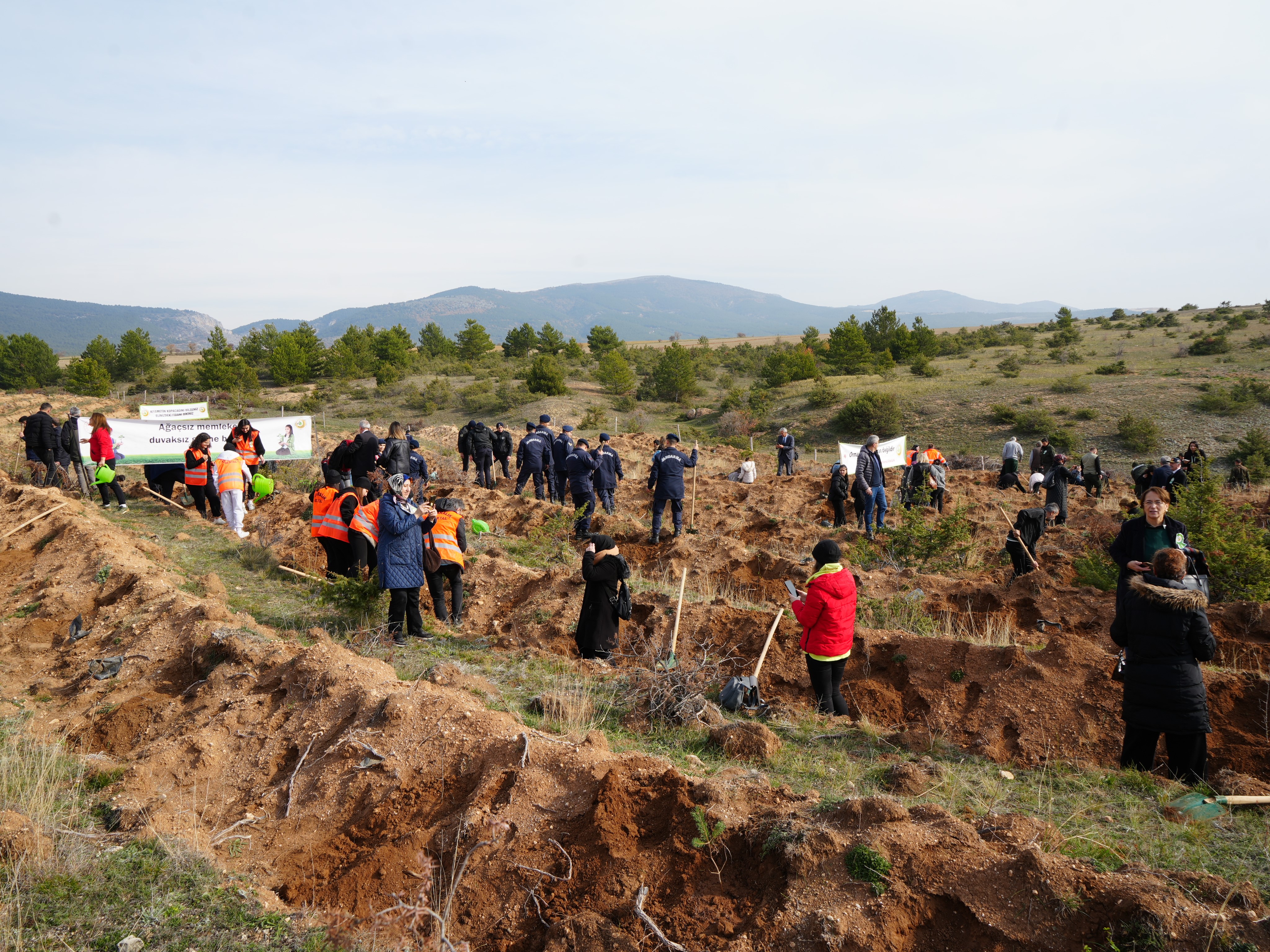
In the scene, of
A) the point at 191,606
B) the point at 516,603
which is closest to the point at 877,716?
the point at 516,603

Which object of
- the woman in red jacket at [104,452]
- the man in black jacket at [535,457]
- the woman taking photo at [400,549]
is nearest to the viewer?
the woman taking photo at [400,549]

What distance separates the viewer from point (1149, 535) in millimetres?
A: 5516

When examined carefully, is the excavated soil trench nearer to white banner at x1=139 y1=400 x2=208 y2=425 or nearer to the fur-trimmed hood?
the fur-trimmed hood

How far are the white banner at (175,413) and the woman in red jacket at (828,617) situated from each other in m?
12.8

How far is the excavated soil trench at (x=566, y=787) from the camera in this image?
2902 millimetres

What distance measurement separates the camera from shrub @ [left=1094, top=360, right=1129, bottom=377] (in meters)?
32.7

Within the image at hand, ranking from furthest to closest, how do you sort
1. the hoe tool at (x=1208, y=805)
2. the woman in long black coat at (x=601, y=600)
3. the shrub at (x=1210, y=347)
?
the shrub at (x=1210, y=347) → the woman in long black coat at (x=601, y=600) → the hoe tool at (x=1208, y=805)

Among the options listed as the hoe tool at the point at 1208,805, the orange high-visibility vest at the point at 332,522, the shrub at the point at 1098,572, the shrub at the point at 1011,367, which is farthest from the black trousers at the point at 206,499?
the shrub at the point at 1011,367

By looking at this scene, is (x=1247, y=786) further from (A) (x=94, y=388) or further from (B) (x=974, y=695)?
(A) (x=94, y=388)

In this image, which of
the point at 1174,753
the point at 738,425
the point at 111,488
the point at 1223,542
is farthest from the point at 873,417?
the point at 1174,753

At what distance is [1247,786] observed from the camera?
4.07m

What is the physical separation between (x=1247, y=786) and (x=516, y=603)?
249 inches

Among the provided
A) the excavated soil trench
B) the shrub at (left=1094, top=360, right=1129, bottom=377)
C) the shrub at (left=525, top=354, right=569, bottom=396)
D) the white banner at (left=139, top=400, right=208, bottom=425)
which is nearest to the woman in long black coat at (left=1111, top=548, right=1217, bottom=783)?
the excavated soil trench

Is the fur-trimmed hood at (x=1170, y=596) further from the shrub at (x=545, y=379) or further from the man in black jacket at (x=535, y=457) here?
the shrub at (x=545, y=379)
